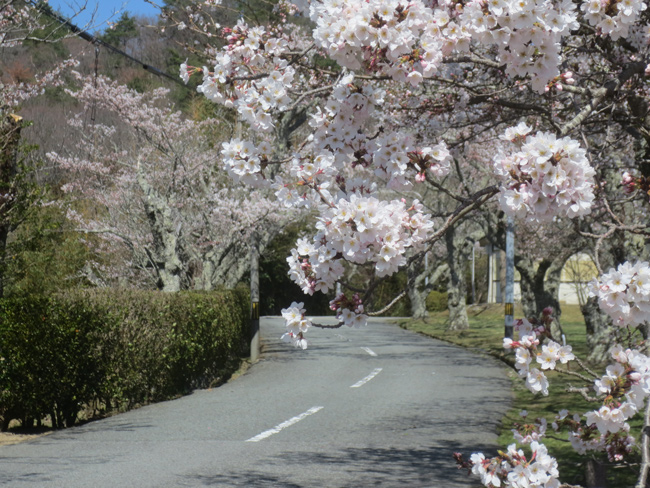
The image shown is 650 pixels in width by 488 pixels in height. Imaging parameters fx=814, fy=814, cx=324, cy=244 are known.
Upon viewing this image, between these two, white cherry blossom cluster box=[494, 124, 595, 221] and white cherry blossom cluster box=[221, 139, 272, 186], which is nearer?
white cherry blossom cluster box=[494, 124, 595, 221]

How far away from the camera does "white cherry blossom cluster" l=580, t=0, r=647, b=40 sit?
175 inches

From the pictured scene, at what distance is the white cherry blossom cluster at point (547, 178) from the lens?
377cm

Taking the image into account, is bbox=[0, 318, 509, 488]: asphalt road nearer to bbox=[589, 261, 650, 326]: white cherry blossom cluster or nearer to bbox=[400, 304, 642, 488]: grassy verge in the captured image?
bbox=[400, 304, 642, 488]: grassy verge

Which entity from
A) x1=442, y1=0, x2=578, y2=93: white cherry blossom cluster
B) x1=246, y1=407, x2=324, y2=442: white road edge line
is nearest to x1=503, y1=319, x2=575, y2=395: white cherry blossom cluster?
x1=442, y1=0, x2=578, y2=93: white cherry blossom cluster

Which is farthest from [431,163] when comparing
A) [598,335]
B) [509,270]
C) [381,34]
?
[509,270]

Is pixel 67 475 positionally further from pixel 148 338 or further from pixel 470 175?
pixel 470 175

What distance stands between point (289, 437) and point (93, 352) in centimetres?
325

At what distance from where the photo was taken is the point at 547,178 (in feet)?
12.4

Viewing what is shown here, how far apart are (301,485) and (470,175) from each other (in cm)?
2905

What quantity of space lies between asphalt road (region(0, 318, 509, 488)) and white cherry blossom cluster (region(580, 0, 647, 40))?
456 cm

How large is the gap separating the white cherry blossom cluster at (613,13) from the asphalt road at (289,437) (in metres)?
4.56

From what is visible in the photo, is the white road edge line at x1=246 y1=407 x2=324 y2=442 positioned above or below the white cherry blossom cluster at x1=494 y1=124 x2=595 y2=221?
below

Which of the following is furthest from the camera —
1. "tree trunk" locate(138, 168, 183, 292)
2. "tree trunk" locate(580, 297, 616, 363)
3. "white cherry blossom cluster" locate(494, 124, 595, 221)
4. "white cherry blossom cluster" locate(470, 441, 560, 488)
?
"tree trunk" locate(138, 168, 183, 292)

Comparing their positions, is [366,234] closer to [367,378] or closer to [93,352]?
[93,352]
